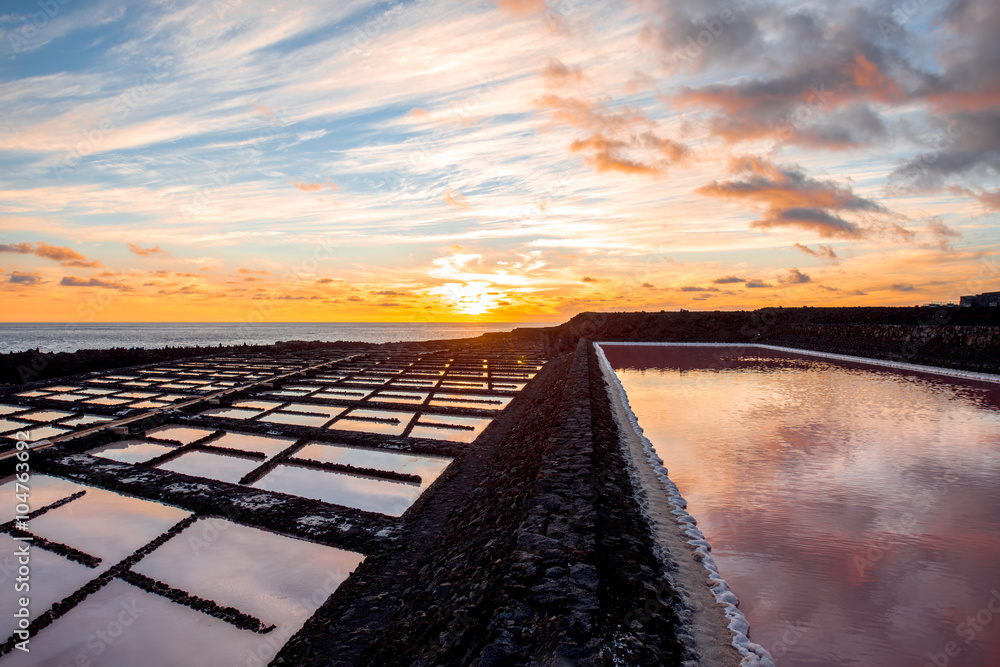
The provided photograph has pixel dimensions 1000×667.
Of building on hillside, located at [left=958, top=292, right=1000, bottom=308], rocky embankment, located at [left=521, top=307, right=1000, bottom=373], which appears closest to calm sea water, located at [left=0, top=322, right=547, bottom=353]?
rocky embankment, located at [left=521, top=307, right=1000, bottom=373]

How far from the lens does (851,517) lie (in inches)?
158

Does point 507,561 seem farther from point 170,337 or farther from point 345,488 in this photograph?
point 170,337

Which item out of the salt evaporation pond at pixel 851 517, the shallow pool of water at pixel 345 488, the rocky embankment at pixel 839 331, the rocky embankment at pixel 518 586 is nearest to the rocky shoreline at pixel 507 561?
the rocky embankment at pixel 518 586

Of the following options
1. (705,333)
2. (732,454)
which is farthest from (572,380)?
(705,333)

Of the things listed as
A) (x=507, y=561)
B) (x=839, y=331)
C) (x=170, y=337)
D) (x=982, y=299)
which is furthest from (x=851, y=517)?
(x=170, y=337)

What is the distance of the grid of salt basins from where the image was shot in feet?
10.1

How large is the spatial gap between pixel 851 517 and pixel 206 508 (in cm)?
632

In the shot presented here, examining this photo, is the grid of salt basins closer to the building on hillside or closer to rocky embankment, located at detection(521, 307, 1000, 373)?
rocky embankment, located at detection(521, 307, 1000, 373)

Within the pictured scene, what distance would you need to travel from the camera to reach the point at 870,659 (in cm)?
239

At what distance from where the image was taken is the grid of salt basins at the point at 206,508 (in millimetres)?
3084

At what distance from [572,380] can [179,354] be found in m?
20.9

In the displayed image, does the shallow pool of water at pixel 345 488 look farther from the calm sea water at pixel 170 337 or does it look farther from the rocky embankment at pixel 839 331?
the calm sea water at pixel 170 337

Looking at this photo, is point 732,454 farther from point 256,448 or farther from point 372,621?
point 256,448

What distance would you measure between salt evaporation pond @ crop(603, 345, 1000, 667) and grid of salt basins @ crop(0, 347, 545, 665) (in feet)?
10.0
